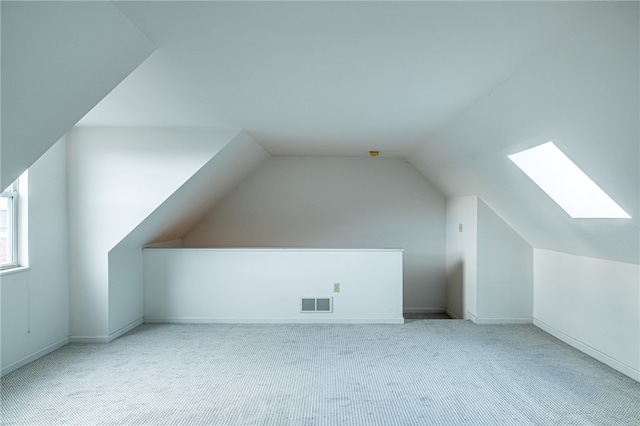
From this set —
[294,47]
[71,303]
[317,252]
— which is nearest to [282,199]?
[317,252]

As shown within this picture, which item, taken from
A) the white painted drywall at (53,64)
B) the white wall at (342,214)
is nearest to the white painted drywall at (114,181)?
the white painted drywall at (53,64)

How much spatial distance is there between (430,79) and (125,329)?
421cm

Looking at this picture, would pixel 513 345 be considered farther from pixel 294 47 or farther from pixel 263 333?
pixel 294 47

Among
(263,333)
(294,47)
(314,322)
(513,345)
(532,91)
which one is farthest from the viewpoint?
(314,322)

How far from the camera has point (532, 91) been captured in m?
2.66

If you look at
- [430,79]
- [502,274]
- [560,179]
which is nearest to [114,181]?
[430,79]

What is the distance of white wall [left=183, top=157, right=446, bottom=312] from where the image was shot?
6.82 m

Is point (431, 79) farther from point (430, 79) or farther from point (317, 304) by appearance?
point (317, 304)

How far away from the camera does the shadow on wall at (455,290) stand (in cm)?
594

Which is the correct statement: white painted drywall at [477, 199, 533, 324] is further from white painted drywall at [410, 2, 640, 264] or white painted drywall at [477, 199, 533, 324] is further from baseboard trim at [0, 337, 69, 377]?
baseboard trim at [0, 337, 69, 377]

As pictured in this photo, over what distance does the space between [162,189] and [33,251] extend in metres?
1.27

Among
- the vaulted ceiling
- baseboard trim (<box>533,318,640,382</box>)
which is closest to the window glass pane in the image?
the vaulted ceiling

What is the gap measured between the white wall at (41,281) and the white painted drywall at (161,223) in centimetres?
47

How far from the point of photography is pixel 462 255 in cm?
594
